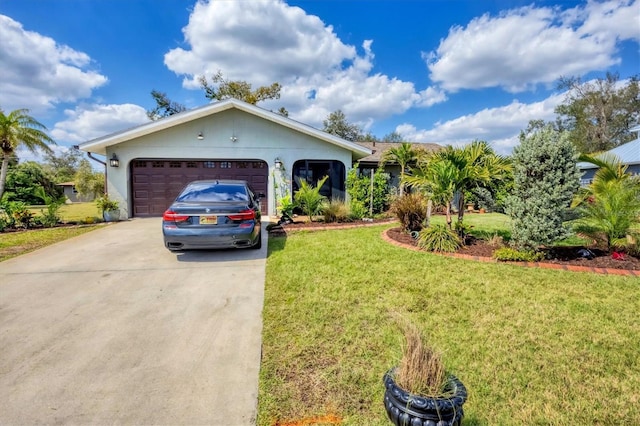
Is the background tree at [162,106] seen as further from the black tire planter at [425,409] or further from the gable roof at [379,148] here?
the black tire planter at [425,409]

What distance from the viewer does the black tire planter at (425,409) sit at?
1585mm

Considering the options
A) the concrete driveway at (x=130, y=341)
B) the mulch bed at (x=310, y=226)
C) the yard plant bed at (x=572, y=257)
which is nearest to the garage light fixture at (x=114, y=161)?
the concrete driveway at (x=130, y=341)

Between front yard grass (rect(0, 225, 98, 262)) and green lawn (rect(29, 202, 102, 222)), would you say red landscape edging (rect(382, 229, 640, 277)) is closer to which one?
front yard grass (rect(0, 225, 98, 262))

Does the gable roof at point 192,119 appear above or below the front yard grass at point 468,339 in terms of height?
above

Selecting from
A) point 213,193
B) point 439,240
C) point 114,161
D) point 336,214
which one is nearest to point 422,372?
point 439,240

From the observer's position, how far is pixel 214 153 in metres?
12.7

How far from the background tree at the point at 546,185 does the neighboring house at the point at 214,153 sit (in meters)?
7.83

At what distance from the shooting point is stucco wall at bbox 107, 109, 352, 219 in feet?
40.3

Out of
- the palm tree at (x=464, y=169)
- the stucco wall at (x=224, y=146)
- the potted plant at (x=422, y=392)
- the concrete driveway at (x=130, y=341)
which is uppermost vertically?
the stucco wall at (x=224, y=146)

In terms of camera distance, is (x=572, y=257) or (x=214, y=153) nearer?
(x=572, y=257)

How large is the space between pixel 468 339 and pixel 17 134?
15.4 m

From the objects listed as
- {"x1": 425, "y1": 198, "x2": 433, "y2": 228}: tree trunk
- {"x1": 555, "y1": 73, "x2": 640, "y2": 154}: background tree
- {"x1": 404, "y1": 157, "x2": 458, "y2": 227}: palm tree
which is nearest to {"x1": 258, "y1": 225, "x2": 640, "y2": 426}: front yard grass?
{"x1": 404, "y1": 157, "x2": 458, "y2": 227}: palm tree

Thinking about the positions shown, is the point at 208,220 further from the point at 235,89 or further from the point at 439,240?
the point at 235,89

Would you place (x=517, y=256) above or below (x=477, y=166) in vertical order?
below
